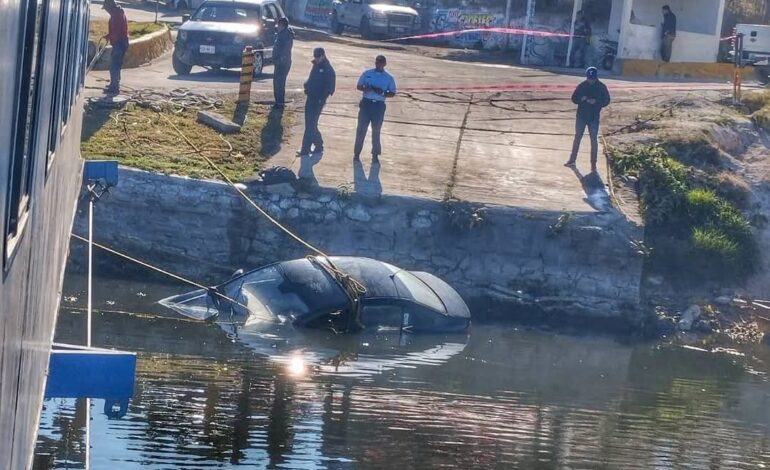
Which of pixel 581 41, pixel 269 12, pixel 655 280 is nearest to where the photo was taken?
pixel 655 280

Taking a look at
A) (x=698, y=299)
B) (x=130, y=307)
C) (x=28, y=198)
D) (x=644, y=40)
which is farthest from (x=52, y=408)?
(x=644, y=40)

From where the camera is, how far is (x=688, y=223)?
18328 mm

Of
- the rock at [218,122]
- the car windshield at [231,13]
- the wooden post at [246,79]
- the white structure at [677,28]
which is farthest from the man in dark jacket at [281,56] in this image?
the white structure at [677,28]

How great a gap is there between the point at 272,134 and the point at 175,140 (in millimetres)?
1742

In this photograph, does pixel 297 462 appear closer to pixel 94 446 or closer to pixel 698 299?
pixel 94 446

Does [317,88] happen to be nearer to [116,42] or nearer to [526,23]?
[116,42]

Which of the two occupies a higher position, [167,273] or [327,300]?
[327,300]

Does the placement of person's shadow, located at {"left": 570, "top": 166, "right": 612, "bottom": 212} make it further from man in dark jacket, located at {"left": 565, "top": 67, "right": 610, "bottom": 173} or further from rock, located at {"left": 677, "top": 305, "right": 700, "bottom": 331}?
rock, located at {"left": 677, "top": 305, "right": 700, "bottom": 331}

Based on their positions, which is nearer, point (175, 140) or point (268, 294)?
point (268, 294)

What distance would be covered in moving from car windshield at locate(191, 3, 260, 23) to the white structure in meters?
10.0

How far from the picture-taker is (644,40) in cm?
3062

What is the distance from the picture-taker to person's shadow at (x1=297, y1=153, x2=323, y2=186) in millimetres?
17406

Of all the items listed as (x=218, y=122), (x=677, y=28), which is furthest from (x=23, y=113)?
(x=677, y=28)

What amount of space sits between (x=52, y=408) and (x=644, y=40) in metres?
23.4
